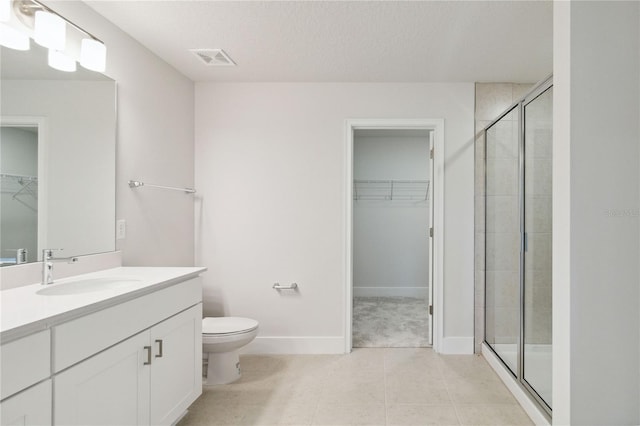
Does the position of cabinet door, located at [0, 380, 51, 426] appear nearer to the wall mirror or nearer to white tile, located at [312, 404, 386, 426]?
the wall mirror

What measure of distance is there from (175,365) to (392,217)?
12.3ft

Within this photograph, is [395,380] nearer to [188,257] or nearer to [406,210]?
[188,257]

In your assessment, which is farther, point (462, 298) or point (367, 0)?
point (462, 298)

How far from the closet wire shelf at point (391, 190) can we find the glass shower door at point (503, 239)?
79.3 inches

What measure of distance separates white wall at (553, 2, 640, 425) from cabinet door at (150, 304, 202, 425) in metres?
1.78

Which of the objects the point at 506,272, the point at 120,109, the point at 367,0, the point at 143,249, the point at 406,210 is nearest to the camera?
the point at 367,0

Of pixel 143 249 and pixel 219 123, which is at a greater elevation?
pixel 219 123

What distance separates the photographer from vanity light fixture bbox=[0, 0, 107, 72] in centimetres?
149

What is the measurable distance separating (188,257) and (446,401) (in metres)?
2.20

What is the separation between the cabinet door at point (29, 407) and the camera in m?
0.95

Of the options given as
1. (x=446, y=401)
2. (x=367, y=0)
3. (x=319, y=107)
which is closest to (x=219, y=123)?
(x=319, y=107)

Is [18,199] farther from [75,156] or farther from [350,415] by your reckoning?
[350,415]

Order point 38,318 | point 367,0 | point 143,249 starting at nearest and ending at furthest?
point 38,318, point 367,0, point 143,249

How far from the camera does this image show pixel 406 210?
497 centimetres
